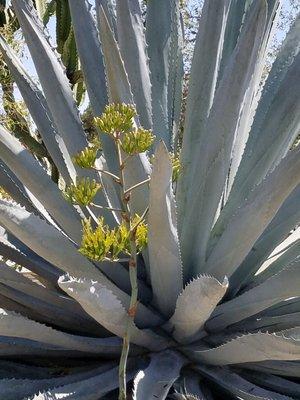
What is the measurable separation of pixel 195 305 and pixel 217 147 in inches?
18.8

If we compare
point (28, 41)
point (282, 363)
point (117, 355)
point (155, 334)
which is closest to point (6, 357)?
point (117, 355)

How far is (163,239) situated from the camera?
1757 mm

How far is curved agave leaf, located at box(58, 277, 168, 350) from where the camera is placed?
1464 mm

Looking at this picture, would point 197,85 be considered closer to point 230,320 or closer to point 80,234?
point 80,234

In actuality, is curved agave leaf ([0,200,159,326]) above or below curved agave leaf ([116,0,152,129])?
below

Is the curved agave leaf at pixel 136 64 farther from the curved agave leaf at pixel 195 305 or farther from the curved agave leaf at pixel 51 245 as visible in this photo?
the curved agave leaf at pixel 195 305

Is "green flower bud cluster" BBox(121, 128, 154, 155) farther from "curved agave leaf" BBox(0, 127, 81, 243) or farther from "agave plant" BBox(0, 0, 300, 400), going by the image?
"curved agave leaf" BBox(0, 127, 81, 243)

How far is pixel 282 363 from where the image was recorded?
194cm

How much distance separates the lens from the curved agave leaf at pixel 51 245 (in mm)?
1695

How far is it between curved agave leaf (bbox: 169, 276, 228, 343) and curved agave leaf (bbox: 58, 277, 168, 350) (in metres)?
0.09

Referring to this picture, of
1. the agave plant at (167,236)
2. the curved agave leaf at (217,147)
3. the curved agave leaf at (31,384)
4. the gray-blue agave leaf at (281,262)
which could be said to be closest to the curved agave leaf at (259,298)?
the agave plant at (167,236)

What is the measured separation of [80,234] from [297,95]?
0.81 metres

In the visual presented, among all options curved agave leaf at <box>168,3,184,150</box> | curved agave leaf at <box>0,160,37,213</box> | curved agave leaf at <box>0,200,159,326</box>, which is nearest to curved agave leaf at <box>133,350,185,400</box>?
curved agave leaf at <box>0,200,159,326</box>

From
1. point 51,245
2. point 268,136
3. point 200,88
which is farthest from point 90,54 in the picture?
point 51,245
